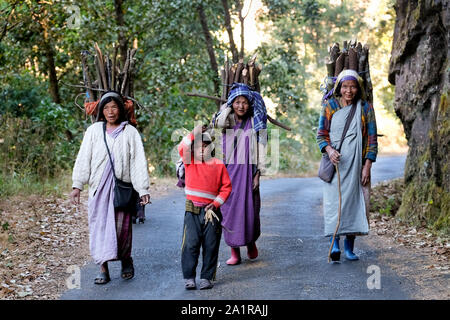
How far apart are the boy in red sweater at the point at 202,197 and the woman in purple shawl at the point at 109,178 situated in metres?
0.57

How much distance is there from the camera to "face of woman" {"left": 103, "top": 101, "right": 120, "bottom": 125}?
6.57 meters

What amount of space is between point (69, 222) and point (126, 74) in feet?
8.69

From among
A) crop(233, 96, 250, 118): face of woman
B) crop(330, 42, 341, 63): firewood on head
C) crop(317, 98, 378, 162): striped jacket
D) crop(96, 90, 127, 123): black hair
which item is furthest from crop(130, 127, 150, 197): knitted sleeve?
crop(330, 42, 341, 63): firewood on head

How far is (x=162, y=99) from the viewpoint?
696 inches

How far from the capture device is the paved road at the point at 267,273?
5.85 m

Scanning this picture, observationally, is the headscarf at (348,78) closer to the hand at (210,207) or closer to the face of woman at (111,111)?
the hand at (210,207)

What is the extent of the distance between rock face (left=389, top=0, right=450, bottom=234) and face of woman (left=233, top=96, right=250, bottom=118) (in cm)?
338

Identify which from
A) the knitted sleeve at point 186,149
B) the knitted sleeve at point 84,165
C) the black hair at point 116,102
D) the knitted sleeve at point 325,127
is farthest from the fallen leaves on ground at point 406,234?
the knitted sleeve at point 84,165

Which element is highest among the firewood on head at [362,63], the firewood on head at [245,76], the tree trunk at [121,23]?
the tree trunk at [121,23]

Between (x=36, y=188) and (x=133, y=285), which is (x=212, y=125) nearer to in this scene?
(x=133, y=285)

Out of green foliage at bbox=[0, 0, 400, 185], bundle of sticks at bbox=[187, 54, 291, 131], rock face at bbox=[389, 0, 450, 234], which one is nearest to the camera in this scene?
bundle of sticks at bbox=[187, 54, 291, 131]

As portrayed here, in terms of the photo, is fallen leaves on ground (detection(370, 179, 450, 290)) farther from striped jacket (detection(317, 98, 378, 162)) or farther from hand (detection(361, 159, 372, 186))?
striped jacket (detection(317, 98, 378, 162))

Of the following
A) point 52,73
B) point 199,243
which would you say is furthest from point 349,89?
point 52,73

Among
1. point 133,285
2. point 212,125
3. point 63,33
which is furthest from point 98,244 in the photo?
point 63,33
